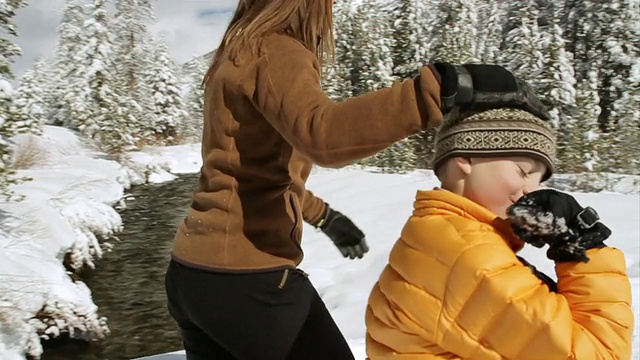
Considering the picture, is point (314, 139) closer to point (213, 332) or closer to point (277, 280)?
point (277, 280)

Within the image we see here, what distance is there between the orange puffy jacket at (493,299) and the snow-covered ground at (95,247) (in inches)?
76.5

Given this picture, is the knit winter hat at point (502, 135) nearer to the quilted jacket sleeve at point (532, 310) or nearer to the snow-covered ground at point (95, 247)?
the quilted jacket sleeve at point (532, 310)

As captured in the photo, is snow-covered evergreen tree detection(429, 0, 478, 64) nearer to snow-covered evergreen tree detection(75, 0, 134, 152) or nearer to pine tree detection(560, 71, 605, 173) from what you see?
pine tree detection(560, 71, 605, 173)

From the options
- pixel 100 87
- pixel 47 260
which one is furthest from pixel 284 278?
pixel 100 87

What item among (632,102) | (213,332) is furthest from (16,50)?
(632,102)

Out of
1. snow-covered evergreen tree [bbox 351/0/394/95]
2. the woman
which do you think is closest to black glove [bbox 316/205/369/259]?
the woman

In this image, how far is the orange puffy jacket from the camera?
1321 millimetres

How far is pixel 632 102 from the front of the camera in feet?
65.1

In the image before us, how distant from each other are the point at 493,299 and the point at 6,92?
9667 millimetres

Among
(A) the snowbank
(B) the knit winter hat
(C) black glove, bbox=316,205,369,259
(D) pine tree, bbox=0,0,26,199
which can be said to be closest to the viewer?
(B) the knit winter hat

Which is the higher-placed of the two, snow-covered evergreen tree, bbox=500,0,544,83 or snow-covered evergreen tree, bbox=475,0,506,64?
snow-covered evergreen tree, bbox=500,0,544,83

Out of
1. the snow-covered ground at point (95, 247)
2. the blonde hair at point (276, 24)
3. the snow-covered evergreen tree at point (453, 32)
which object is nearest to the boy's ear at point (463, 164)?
the blonde hair at point (276, 24)

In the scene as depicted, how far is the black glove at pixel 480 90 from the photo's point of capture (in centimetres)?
122

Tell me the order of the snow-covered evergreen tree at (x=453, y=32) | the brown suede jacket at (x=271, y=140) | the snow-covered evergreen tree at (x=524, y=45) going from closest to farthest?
the brown suede jacket at (x=271, y=140) < the snow-covered evergreen tree at (x=524, y=45) < the snow-covered evergreen tree at (x=453, y=32)
